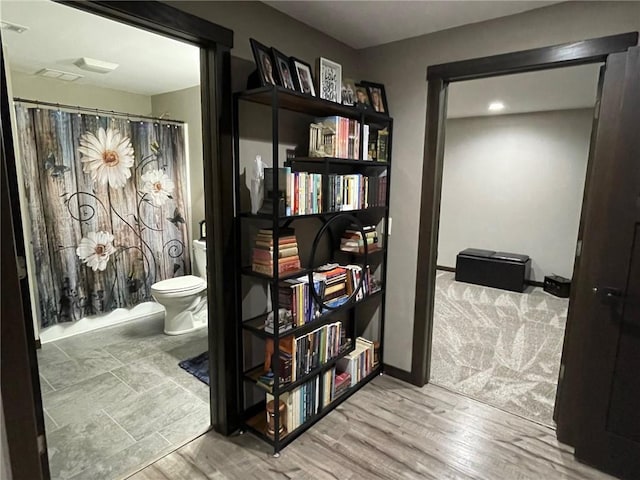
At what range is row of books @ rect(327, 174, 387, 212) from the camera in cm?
205

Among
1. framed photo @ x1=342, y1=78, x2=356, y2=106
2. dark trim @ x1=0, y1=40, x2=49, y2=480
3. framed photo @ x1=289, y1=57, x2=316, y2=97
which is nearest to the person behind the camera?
dark trim @ x1=0, y1=40, x2=49, y2=480

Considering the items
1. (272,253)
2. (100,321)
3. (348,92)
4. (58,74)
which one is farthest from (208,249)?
(58,74)

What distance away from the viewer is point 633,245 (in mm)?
1655

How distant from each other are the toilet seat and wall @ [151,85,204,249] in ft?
2.38

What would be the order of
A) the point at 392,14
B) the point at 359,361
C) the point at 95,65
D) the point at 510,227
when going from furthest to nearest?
the point at 510,227 < the point at 95,65 < the point at 359,361 < the point at 392,14

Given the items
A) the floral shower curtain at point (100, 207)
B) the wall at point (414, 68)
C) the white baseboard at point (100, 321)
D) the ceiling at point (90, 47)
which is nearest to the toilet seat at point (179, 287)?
the floral shower curtain at point (100, 207)

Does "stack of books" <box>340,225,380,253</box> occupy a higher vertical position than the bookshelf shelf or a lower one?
higher

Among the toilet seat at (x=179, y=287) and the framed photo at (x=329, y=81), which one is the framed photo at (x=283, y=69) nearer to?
the framed photo at (x=329, y=81)

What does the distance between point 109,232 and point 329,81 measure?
8.20 ft

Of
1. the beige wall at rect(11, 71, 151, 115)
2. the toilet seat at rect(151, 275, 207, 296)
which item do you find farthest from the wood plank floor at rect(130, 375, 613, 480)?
the beige wall at rect(11, 71, 151, 115)

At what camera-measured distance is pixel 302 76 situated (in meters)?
1.93

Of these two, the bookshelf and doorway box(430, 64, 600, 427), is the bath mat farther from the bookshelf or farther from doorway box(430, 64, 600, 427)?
doorway box(430, 64, 600, 427)

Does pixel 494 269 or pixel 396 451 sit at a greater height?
pixel 494 269

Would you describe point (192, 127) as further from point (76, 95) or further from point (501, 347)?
point (501, 347)
